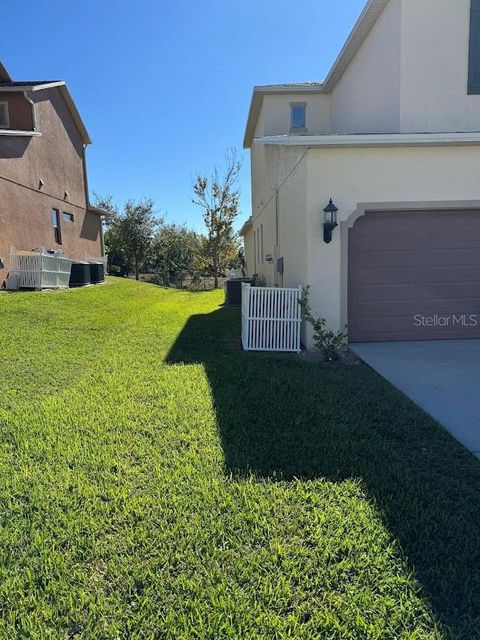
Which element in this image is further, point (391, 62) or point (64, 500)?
point (391, 62)

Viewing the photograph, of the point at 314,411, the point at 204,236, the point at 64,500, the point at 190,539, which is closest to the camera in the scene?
the point at 190,539

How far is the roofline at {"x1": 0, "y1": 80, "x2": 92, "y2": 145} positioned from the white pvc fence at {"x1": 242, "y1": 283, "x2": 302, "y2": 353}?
554 inches

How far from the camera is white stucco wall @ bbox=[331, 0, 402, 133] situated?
8.34 meters

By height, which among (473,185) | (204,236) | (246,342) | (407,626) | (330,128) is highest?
(330,128)

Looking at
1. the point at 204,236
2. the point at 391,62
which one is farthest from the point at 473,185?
the point at 204,236

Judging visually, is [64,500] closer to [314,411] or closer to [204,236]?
[314,411]

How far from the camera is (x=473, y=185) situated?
7074mm

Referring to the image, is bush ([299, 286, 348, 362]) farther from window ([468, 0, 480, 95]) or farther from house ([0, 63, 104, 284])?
house ([0, 63, 104, 284])

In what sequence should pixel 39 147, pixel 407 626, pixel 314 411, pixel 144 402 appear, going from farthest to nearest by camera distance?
1. pixel 39 147
2. pixel 144 402
3. pixel 314 411
4. pixel 407 626

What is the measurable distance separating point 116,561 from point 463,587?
1876 millimetres

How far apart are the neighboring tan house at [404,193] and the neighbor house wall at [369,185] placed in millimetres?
17

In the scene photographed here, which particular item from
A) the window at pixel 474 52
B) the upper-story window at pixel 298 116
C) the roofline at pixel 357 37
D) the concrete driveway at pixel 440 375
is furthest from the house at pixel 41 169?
the window at pixel 474 52

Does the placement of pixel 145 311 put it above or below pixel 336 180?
below

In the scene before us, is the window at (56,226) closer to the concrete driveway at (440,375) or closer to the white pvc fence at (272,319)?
the white pvc fence at (272,319)
